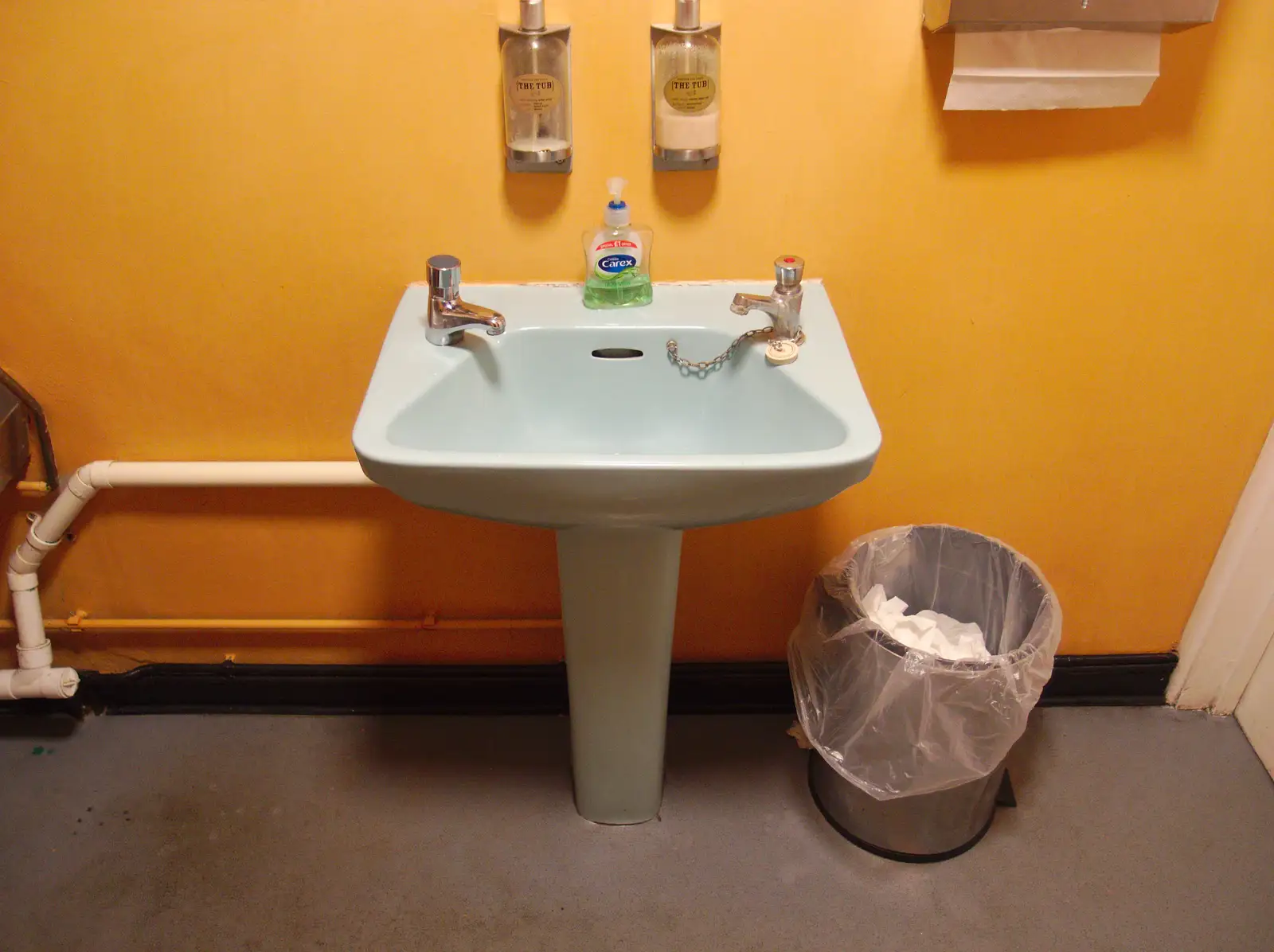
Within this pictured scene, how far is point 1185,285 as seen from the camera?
1.22 m

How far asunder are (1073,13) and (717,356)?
0.50 meters

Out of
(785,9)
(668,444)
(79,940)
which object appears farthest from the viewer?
(79,940)

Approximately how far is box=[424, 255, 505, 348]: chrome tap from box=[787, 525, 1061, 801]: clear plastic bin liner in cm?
58

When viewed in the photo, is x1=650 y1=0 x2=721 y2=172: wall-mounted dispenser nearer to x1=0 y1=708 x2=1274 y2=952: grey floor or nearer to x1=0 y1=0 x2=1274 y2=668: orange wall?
x1=0 y1=0 x2=1274 y2=668: orange wall

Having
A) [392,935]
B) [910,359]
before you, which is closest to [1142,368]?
[910,359]

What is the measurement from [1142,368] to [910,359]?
1.04 feet

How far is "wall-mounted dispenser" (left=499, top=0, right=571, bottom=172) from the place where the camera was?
1.03 m

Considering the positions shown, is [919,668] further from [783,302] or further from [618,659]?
[783,302]

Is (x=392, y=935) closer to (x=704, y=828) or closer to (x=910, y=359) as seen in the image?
(x=704, y=828)

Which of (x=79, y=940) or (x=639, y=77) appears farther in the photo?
(x=79, y=940)

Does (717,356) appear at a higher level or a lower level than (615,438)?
higher

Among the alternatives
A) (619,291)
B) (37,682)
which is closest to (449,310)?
(619,291)

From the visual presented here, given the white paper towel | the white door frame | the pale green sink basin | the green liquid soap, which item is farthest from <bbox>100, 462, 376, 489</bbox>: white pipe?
the white door frame

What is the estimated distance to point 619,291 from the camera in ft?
3.72
